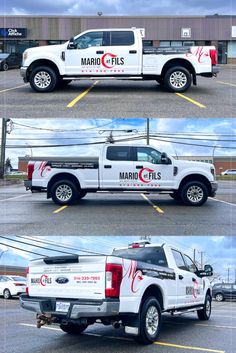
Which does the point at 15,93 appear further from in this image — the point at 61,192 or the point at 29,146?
the point at 61,192

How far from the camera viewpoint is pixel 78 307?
8141 millimetres

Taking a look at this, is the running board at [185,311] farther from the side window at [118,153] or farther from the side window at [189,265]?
the side window at [118,153]

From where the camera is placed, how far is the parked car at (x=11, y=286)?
24.3 m

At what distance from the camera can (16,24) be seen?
59.5m

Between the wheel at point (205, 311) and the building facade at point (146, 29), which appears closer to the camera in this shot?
the wheel at point (205, 311)

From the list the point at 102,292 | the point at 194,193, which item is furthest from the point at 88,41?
the point at 102,292

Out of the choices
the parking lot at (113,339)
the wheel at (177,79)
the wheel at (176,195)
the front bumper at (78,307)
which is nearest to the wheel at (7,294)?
the wheel at (176,195)

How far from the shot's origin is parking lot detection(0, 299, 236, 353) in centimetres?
832

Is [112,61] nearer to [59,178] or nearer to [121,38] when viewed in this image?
[121,38]

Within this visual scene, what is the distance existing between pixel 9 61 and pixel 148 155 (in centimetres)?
2065

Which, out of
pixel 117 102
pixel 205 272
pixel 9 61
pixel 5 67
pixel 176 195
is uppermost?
pixel 9 61

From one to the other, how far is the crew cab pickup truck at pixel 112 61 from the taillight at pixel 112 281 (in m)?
10.1

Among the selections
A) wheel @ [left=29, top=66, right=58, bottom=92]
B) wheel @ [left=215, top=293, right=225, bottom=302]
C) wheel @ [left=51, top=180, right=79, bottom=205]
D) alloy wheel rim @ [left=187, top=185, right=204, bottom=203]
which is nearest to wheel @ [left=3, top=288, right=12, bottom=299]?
wheel @ [left=51, top=180, right=79, bottom=205]

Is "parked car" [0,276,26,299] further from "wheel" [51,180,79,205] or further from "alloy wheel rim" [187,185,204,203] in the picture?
"alloy wheel rim" [187,185,204,203]
